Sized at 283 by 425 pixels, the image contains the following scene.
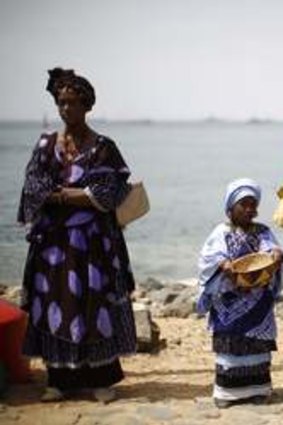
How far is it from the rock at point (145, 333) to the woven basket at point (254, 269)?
208 cm

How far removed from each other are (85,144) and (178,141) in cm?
6834

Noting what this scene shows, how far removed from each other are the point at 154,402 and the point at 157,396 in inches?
7.0

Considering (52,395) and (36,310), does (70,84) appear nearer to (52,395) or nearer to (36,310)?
(36,310)

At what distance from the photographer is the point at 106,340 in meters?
5.37

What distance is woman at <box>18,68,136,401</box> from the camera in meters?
5.33

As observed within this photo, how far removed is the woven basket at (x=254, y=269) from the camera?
5125 mm

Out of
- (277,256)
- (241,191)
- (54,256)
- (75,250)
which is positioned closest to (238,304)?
(277,256)

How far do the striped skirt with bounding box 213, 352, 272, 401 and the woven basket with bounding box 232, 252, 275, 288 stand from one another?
18.6 inches

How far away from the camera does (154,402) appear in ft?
18.2

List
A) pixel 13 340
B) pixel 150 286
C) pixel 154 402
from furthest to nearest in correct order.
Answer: pixel 150 286 → pixel 13 340 → pixel 154 402

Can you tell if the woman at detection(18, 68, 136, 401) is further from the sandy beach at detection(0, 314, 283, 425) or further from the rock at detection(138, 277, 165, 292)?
the rock at detection(138, 277, 165, 292)

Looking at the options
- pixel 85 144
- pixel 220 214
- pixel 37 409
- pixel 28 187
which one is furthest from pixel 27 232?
pixel 220 214

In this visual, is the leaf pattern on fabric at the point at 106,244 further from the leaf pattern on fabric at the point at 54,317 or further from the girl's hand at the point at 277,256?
the girl's hand at the point at 277,256

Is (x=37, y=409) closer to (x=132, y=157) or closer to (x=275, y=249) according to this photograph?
(x=275, y=249)
